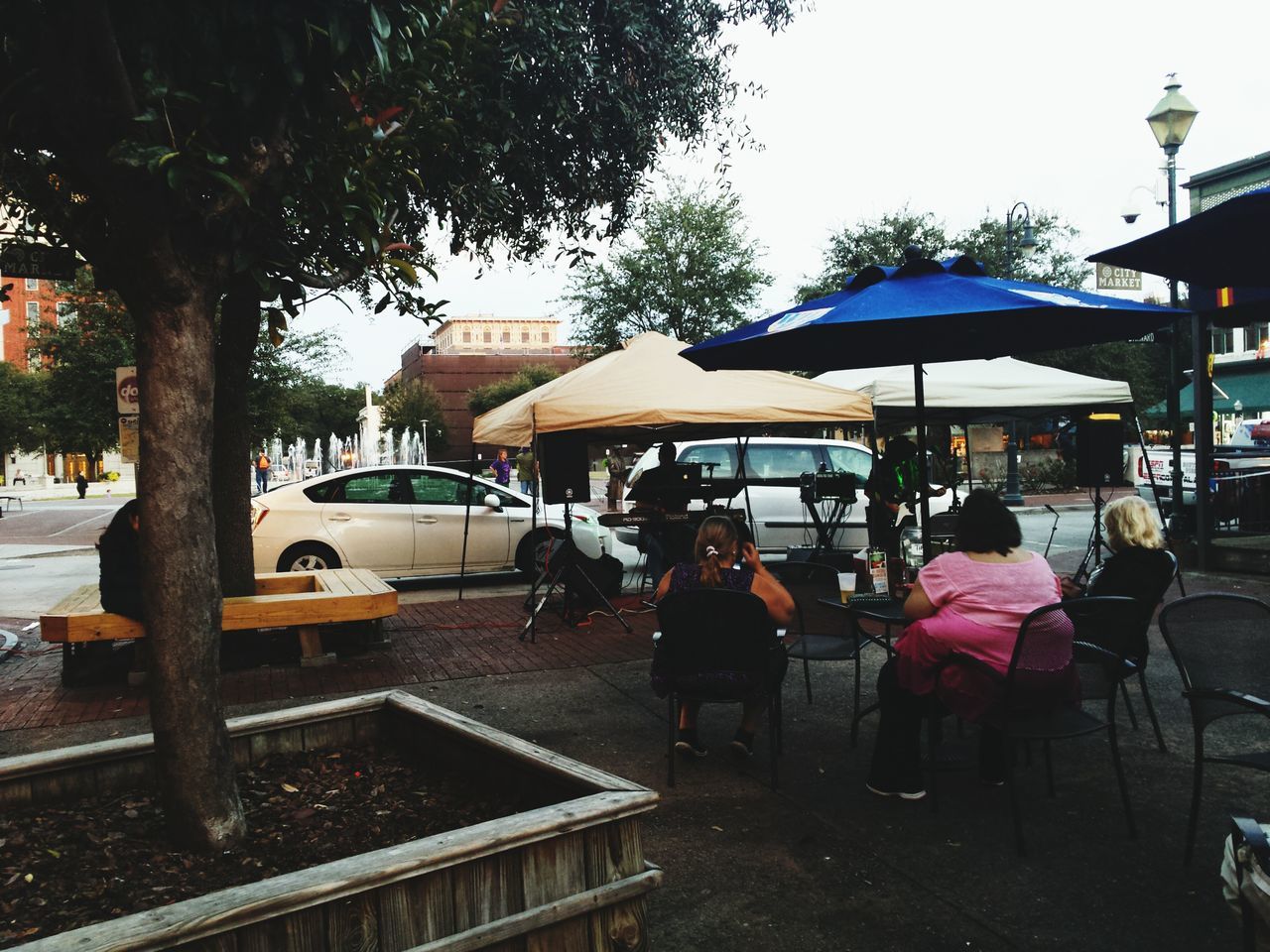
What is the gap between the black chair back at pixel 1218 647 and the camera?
3.40 metres

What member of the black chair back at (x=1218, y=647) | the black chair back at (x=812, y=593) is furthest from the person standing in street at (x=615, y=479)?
the black chair back at (x=1218, y=647)

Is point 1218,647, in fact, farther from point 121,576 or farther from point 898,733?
point 121,576

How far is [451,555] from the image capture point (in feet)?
38.5

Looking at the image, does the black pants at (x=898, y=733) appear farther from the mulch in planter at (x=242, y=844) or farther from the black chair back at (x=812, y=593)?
the mulch in planter at (x=242, y=844)

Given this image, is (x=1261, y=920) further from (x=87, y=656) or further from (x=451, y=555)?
(x=451, y=555)

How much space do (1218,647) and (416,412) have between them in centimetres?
8560

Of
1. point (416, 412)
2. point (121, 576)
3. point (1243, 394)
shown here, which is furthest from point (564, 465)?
point (416, 412)

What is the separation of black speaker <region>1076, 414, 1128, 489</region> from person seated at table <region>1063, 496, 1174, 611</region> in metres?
5.58

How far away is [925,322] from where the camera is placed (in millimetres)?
4746

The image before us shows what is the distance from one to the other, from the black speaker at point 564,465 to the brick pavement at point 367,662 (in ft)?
4.04

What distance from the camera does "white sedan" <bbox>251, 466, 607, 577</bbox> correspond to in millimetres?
11148

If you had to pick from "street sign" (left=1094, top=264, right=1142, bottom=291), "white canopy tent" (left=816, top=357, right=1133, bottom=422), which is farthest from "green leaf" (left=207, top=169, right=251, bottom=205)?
"street sign" (left=1094, top=264, right=1142, bottom=291)

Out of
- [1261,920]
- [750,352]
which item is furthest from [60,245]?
[1261,920]

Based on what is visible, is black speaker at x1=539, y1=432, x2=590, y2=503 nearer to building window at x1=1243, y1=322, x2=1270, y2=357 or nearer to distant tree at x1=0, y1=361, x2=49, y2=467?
building window at x1=1243, y1=322, x2=1270, y2=357
